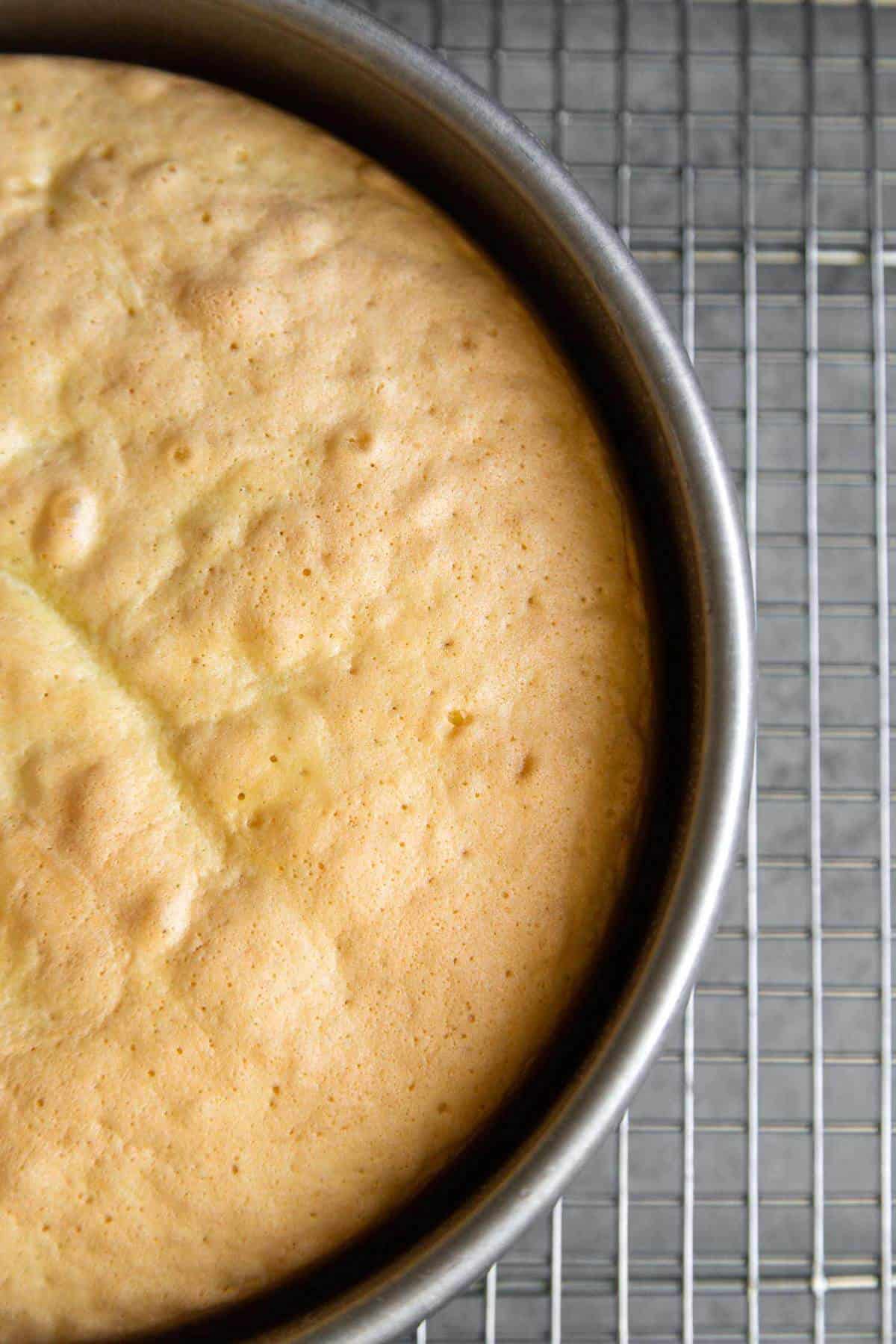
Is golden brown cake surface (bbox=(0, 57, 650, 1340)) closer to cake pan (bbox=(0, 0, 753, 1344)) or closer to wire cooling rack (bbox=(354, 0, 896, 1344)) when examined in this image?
cake pan (bbox=(0, 0, 753, 1344))

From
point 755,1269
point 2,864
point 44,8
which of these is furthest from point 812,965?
point 44,8

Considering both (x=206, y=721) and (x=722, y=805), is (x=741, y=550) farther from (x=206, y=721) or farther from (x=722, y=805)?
(x=206, y=721)

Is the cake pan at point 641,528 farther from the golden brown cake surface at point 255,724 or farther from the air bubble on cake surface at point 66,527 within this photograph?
the air bubble on cake surface at point 66,527

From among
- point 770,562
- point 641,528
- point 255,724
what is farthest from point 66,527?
point 770,562

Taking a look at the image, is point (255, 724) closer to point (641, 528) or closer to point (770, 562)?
point (641, 528)

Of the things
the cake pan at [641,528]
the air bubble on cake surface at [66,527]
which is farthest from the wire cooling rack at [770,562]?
the air bubble on cake surface at [66,527]

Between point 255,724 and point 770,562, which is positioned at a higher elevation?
point 255,724
